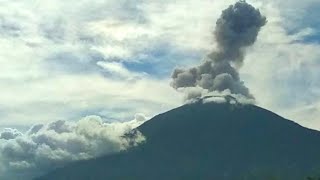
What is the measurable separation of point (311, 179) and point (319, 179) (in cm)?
260

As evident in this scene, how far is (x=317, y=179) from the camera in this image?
118 m

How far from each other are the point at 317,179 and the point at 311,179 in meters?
3.32

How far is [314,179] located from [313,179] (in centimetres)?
71

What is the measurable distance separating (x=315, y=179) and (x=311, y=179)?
9.72ft

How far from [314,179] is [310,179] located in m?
2.77

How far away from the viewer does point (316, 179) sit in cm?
11838

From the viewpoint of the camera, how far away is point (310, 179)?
4532 inches

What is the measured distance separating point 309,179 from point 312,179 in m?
1.44

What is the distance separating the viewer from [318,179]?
386 ft

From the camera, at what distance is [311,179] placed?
115m

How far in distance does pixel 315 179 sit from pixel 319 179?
972mm

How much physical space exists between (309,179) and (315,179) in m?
3.63

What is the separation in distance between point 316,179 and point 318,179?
0.78 m

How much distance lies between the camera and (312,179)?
11612cm
